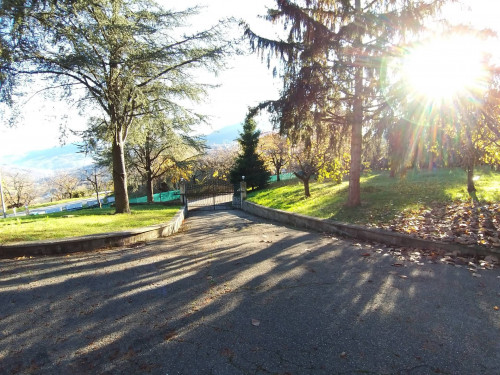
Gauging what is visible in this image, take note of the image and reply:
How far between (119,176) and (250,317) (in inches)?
423

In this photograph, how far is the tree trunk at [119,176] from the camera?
11.7 m

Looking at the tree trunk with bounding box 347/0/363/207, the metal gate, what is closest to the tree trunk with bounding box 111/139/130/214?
the metal gate

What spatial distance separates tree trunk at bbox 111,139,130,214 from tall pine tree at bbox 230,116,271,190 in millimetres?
14560

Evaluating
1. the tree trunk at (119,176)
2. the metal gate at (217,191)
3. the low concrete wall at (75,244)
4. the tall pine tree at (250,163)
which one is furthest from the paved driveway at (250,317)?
the tall pine tree at (250,163)

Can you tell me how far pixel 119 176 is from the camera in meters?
11.8

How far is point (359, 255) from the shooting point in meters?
4.89

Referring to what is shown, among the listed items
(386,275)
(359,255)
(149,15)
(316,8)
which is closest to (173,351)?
(386,275)

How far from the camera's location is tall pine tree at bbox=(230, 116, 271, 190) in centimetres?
2561

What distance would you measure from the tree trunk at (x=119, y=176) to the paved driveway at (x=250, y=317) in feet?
24.1

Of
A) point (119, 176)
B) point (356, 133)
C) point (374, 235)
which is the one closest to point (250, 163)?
point (119, 176)

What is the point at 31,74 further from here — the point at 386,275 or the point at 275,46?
the point at 386,275

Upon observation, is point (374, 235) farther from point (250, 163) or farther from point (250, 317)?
point (250, 163)

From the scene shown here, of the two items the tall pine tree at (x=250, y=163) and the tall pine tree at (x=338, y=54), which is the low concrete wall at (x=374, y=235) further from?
the tall pine tree at (x=250, y=163)

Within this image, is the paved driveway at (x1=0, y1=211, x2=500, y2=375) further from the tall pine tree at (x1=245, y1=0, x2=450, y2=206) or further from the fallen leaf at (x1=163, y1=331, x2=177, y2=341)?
the tall pine tree at (x1=245, y1=0, x2=450, y2=206)
